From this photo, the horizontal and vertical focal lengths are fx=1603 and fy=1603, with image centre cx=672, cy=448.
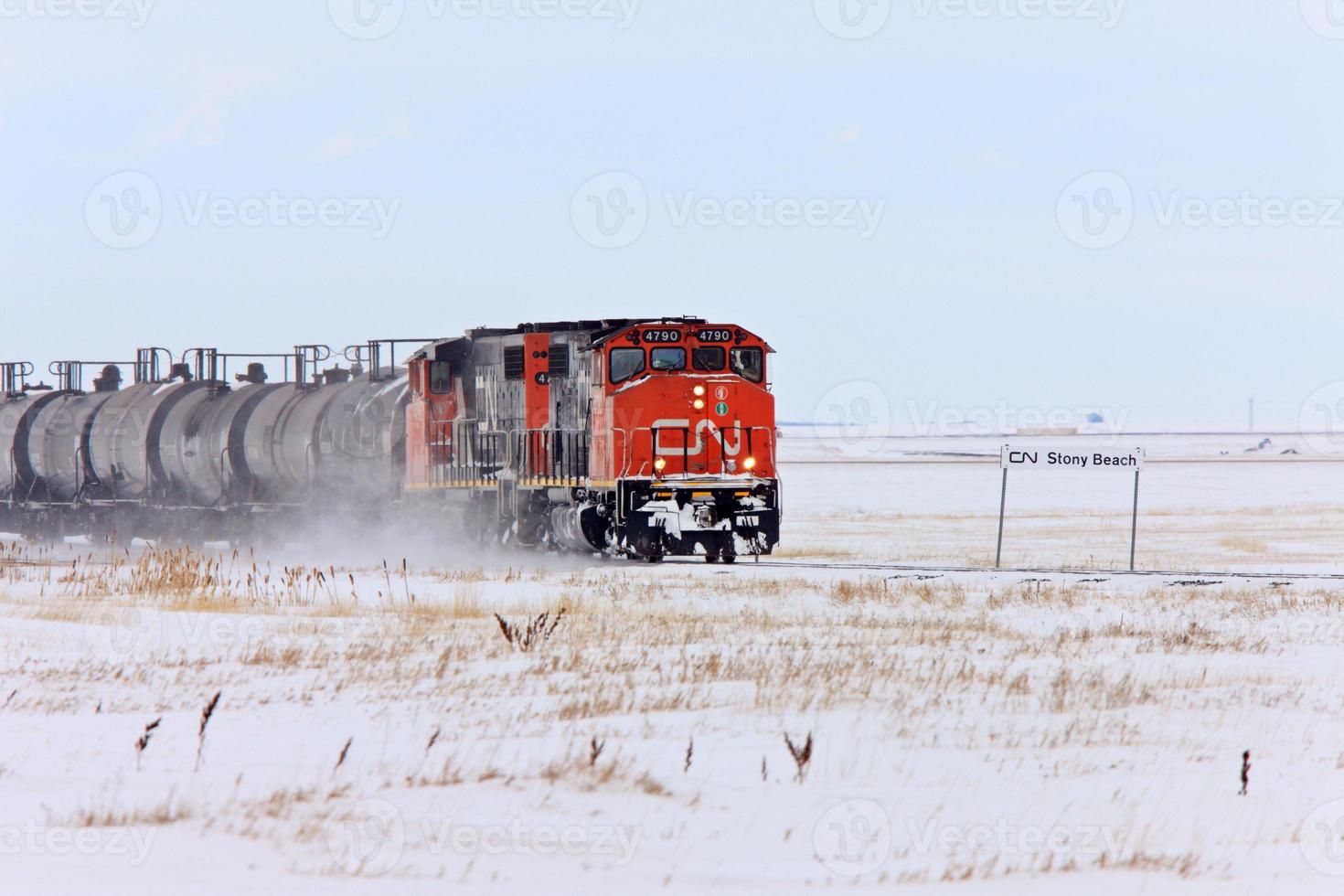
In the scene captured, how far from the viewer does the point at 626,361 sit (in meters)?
25.2

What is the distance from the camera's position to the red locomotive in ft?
81.5

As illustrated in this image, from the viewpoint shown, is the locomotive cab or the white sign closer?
the locomotive cab

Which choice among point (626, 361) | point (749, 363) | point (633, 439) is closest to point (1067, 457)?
point (749, 363)

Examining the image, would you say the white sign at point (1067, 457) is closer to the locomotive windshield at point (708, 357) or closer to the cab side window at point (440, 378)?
the locomotive windshield at point (708, 357)

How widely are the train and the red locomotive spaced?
0.10 ft

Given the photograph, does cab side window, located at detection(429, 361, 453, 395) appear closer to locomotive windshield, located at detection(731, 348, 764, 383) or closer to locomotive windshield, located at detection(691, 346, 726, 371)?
locomotive windshield, located at detection(691, 346, 726, 371)

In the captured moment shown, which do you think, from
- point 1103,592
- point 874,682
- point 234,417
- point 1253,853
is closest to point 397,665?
point 874,682

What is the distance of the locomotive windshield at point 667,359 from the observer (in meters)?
25.2

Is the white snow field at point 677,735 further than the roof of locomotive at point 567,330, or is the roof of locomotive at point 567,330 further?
the roof of locomotive at point 567,330

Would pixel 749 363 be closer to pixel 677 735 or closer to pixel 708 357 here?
pixel 708 357

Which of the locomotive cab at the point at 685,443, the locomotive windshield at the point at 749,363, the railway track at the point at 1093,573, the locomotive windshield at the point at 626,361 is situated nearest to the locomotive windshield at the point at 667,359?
the locomotive cab at the point at 685,443

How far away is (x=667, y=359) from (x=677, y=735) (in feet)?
48.4

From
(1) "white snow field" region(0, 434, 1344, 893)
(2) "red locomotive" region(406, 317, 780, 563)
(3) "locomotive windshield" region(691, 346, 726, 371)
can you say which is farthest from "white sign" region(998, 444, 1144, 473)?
(3) "locomotive windshield" region(691, 346, 726, 371)

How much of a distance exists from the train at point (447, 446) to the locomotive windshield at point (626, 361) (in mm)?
32
